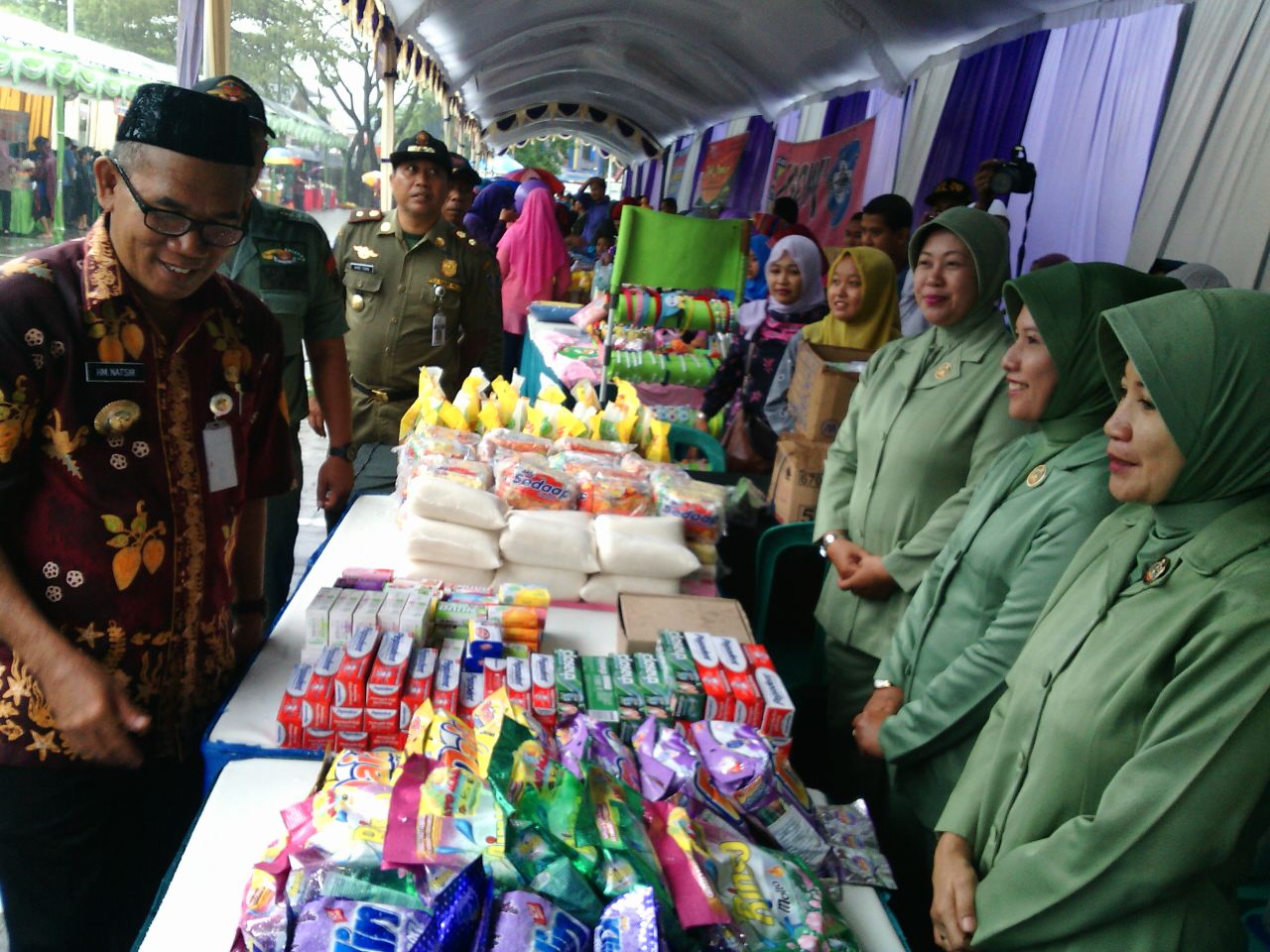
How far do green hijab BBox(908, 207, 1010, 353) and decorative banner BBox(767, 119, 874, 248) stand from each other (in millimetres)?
7064

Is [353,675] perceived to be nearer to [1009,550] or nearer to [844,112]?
[1009,550]

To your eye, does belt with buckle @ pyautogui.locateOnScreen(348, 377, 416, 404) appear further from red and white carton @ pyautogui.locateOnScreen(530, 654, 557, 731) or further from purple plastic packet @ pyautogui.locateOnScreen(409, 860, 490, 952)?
purple plastic packet @ pyautogui.locateOnScreen(409, 860, 490, 952)

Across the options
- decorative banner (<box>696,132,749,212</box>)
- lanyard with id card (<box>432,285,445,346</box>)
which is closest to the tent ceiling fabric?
decorative banner (<box>696,132,749,212</box>)

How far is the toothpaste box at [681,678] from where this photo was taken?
1.56m

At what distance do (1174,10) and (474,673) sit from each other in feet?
17.8

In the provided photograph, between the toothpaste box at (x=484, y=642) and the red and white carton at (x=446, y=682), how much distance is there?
0.11 feet

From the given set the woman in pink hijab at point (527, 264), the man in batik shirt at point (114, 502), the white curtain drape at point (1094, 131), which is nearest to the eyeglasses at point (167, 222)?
the man in batik shirt at point (114, 502)

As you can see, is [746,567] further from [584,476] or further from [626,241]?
[626,241]

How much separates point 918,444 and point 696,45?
13222mm

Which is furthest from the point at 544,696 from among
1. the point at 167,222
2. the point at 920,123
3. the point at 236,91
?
the point at 920,123

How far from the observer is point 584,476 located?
96.4 inches

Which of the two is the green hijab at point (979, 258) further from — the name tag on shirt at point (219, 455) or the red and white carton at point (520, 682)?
the name tag on shirt at point (219, 455)

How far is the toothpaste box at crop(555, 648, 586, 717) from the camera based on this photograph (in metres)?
1.52

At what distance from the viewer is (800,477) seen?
3.06 m
